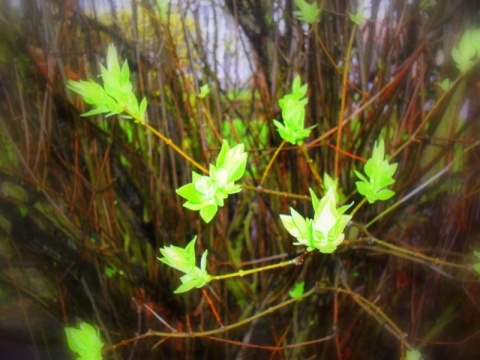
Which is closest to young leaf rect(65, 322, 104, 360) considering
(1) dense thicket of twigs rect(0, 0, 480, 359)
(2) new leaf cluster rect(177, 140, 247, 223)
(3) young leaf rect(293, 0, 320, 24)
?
(1) dense thicket of twigs rect(0, 0, 480, 359)

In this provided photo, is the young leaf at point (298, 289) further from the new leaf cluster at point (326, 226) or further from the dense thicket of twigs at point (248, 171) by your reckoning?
the new leaf cluster at point (326, 226)

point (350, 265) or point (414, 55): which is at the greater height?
point (414, 55)

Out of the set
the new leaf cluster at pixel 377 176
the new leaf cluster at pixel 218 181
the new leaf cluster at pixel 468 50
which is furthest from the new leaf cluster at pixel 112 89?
the new leaf cluster at pixel 468 50

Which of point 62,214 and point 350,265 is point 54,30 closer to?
point 62,214

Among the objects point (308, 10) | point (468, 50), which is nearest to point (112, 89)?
point (308, 10)

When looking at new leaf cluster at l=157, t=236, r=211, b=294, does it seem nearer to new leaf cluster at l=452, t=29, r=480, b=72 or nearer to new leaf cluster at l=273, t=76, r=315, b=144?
new leaf cluster at l=273, t=76, r=315, b=144

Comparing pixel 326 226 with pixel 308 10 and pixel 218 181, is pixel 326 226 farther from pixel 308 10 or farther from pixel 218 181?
pixel 308 10

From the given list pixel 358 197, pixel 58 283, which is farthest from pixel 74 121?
pixel 358 197
